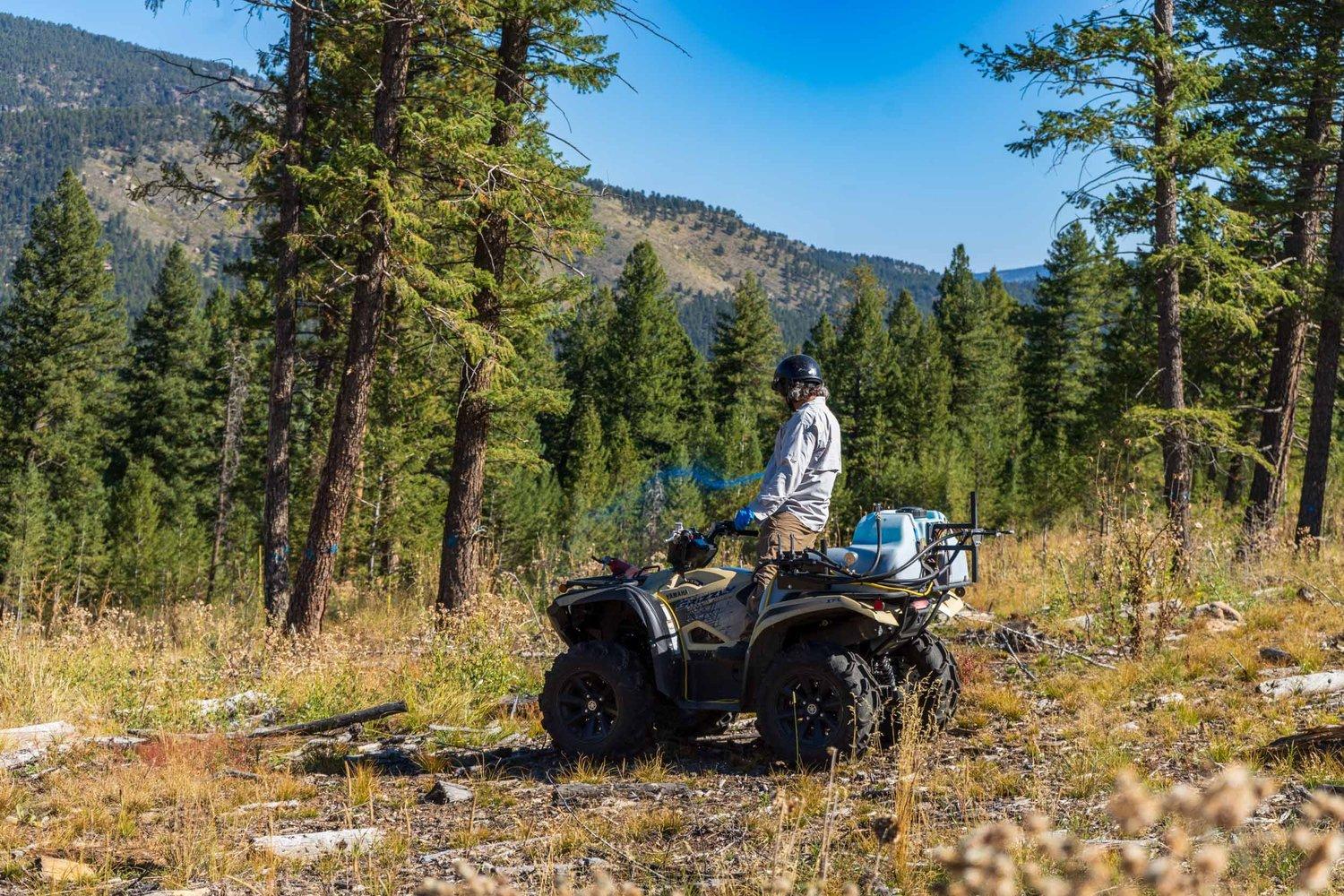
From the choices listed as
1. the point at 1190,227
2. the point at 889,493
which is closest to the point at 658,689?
the point at 1190,227

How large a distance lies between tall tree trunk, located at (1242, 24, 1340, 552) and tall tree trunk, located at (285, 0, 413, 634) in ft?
41.6

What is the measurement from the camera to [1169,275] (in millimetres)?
13219

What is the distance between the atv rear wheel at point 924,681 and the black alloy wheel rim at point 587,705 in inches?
69.8

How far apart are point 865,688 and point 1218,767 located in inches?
72.3

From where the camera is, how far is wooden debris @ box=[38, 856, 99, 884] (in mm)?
4488

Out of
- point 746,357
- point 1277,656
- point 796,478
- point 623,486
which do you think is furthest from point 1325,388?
point 746,357

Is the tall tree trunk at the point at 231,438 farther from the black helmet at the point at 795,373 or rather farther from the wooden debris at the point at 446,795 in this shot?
the black helmet at the point at 795,373

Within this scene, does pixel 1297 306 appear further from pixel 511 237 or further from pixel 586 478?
pixel 586 478

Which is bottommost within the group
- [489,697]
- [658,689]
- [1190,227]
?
[489,697]

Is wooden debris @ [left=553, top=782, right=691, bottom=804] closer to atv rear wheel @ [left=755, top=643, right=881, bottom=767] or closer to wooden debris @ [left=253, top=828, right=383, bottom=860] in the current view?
atv rear wheel @ [left=755, top=643, right=881, bottom=767]

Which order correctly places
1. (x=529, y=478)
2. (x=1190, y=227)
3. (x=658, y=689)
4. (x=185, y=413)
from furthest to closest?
(x=185, y=413)
(x=529, y=478)
(x=1190, y=227)
(x=658, y=689)

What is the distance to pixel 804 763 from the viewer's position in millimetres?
6016

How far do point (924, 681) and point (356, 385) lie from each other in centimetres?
810

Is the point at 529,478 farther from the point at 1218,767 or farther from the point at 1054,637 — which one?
the point at 1218,767
